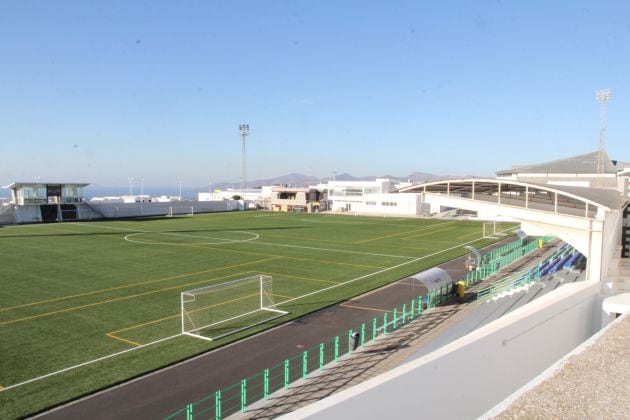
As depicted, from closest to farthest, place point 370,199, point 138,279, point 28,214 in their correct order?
point 138,279, point 28,214, point 370,199

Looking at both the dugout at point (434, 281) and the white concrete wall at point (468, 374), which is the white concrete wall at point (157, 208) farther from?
the white concrete wall at point (468, 374)

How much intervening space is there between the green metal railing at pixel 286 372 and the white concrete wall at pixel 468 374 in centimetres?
615

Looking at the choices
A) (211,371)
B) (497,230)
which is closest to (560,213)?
(211,371)

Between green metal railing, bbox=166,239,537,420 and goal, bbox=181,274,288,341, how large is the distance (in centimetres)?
441

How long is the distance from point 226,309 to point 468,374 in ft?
55.4

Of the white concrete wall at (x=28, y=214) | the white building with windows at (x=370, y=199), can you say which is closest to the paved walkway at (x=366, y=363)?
the white building with windows at (x=370, y=199)

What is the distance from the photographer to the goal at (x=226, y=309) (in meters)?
20.7

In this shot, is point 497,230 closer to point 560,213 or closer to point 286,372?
point 560,213

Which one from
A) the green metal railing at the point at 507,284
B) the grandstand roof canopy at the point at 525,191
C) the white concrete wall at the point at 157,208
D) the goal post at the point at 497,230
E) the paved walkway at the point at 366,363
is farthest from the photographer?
the white concrete wall at the point at 157,208

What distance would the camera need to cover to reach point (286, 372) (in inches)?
571

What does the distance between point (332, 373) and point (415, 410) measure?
8.73 metres

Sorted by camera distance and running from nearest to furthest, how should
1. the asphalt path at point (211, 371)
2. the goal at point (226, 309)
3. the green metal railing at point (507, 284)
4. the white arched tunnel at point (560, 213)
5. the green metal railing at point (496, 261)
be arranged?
the asphalt path at point (211, 371) < the white arched tunnel at point (560, 213) < the goal at point (226, 309) < the green metal railing at point (507, 284) < the green metal railing at point (496, 261)

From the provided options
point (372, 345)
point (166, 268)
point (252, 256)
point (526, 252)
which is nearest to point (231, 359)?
point (372, 345)

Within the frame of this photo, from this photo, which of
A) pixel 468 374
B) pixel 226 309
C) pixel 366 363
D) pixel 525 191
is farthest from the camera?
pixel 525 191
